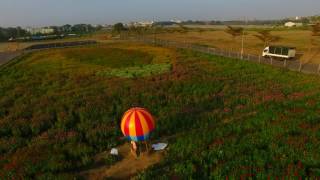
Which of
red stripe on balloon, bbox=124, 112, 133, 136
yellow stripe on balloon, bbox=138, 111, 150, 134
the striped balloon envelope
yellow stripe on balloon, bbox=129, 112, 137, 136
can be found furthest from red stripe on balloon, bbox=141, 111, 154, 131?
red stripe on balloon, bbox=124, 112, 133, 136

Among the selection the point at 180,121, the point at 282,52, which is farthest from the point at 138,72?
the point at 282,52

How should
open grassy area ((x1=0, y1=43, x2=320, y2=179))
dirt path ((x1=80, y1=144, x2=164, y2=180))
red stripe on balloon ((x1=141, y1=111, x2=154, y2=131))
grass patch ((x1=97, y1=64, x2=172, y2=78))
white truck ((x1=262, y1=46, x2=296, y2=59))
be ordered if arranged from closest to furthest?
open grassy area ((x1=0, y1=43, x2=320, y2=179)), dirt path ((x1=80, y1=144, x2=164, y2=180)), red stripe on balloon ((x1=141, y1=111, x2=154, y2=131)), grass patch ((x1=97, y1=64, x2=172, y2=78)), white truck ((x1=262, y1=46, x2=296, y2=59))

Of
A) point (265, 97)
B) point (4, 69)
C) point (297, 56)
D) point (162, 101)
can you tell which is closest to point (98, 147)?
point (162, 101)

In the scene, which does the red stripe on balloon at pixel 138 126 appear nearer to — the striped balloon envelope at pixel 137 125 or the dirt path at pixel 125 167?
the striped balloon envelope at pixel 137 125

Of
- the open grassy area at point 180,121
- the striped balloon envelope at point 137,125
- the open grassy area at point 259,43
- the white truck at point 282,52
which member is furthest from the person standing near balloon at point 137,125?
the white truck at point 282,52

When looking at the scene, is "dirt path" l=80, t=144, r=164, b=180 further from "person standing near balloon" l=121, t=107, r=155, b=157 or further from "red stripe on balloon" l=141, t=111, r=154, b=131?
"red stripe on balloon" l=141, t=111, r=154, b=131

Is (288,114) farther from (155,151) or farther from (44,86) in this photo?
(44,86)
